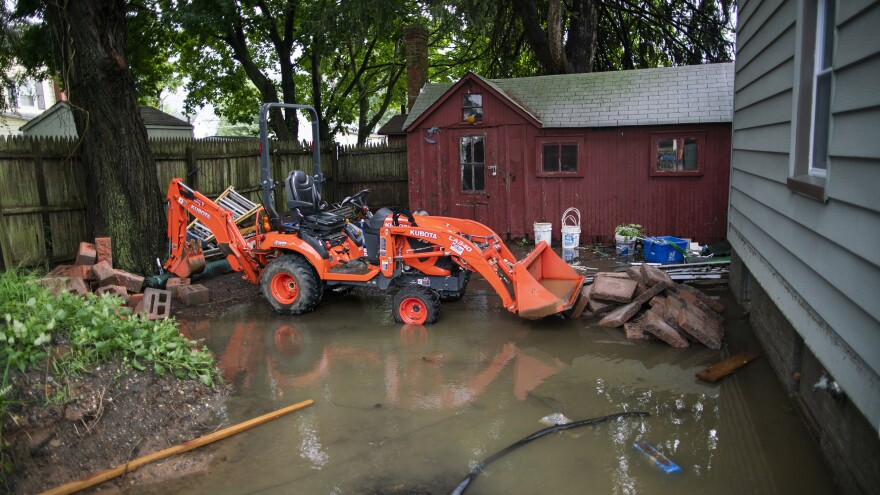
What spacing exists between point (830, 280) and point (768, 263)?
2053mm

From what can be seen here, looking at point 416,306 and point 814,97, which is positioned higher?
point 814,97

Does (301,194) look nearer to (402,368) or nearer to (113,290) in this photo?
(113,290)

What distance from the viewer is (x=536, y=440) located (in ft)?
14.5

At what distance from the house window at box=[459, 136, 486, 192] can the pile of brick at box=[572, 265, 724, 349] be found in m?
5.17

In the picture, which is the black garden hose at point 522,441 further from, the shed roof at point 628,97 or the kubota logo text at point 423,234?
the shed roof at point 628,97

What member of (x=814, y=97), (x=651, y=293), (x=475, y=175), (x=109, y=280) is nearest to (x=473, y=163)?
(x=475, y=175)

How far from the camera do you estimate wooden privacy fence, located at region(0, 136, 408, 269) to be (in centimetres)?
850

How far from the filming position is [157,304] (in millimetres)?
7332

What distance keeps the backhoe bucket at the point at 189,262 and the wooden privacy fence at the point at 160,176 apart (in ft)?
2.17

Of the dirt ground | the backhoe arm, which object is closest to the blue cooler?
the backhoe arm

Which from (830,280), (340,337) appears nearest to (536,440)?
(830,280)

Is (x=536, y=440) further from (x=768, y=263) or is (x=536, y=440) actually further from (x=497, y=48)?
(x=497, y=48)

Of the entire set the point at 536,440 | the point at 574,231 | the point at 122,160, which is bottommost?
the point at 536,440

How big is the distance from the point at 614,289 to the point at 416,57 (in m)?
9.66
